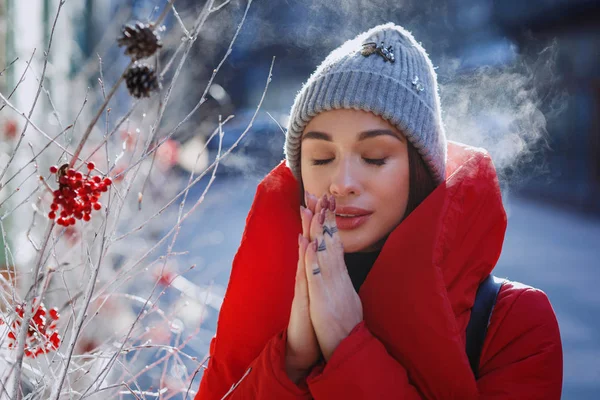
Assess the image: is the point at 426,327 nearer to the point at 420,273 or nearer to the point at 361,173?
the point at 420,273

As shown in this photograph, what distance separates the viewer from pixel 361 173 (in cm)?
136

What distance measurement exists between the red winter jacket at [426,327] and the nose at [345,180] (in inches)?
5.7

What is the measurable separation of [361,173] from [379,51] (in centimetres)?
35

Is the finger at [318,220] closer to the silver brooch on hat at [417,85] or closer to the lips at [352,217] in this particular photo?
the lips at [352,217]

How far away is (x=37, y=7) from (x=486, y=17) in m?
3.06

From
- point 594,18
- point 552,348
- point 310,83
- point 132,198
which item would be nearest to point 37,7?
point 132,198

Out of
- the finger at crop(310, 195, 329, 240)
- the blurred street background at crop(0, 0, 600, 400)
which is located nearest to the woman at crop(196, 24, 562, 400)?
the finger at crop(310, 195, 329, 240)

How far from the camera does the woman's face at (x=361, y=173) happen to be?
53.9 inches

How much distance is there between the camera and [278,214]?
1.62 meters

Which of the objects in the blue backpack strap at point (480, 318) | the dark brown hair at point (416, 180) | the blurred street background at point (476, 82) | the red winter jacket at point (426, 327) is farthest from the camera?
the blurred street background at point (476, 82)

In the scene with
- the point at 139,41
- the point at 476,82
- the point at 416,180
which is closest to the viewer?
the point at 139,41

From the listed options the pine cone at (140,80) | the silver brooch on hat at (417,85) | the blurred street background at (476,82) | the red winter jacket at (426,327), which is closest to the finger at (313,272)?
the red winter jacket at (426,327)

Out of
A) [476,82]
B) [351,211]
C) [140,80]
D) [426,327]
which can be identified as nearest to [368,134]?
[351,211]

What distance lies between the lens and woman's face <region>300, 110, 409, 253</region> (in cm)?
137
